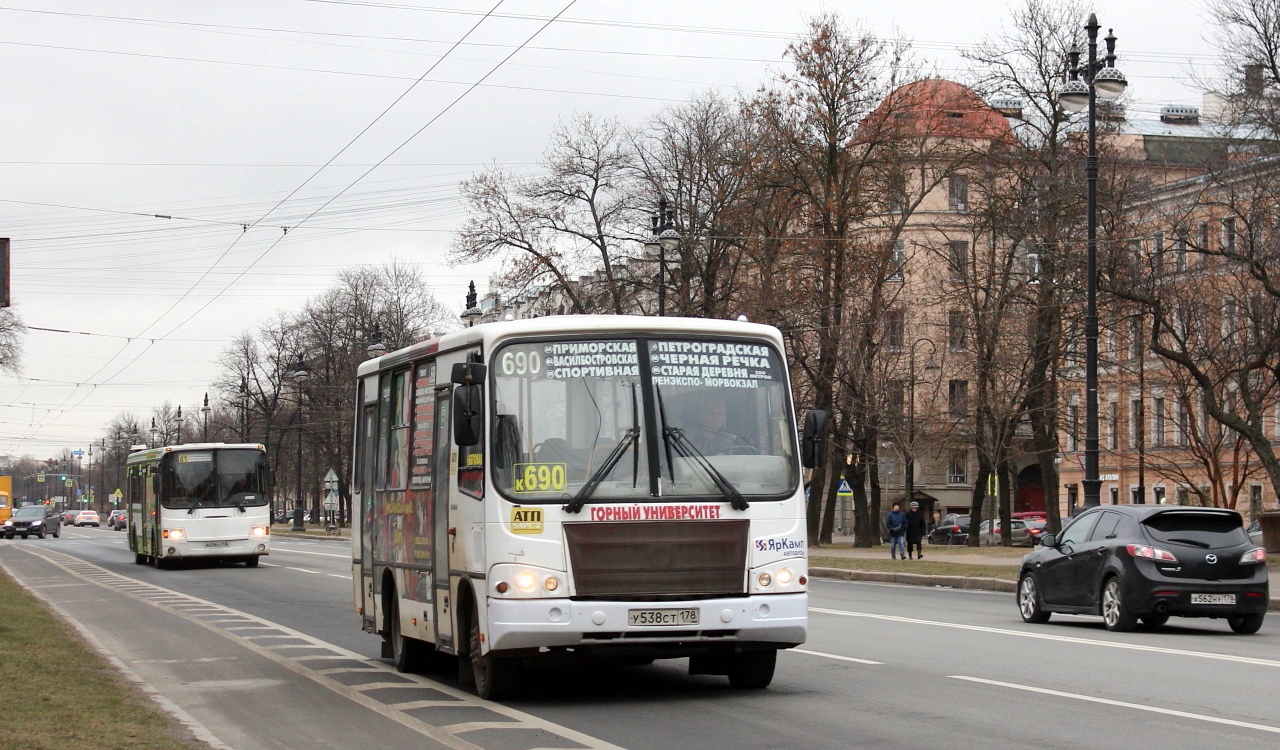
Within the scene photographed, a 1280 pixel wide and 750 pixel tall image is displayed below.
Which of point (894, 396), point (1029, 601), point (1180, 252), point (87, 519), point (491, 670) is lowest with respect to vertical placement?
point (87, 519)

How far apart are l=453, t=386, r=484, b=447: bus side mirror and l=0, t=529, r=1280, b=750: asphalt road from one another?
6.26 feet

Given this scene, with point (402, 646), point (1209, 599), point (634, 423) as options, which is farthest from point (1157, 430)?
point (634, 423)

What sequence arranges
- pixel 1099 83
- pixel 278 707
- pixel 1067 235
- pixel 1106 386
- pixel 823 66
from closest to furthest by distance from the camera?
pixel 278 707 < pixel 1099 83 < pixel 1067 235 < pixel 823 66 < pixel 1106 386

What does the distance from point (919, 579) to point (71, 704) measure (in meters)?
22.1

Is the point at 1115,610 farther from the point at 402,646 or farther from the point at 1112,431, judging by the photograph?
the point at 1112,431

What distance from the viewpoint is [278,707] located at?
12094mm

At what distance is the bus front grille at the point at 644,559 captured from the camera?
1134cm

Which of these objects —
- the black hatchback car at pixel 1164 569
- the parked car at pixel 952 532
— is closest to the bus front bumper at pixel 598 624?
the black hatchback car at pixel 1164 569

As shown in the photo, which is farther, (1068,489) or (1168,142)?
(1068,489)

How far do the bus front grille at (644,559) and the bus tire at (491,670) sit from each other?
91 centimetres

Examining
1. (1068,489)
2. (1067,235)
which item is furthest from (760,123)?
(1068,489)

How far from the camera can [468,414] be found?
11461 millimetres

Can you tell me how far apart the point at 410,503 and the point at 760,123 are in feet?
118

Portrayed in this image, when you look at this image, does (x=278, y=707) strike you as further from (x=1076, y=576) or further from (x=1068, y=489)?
(x=1068, y=489)
